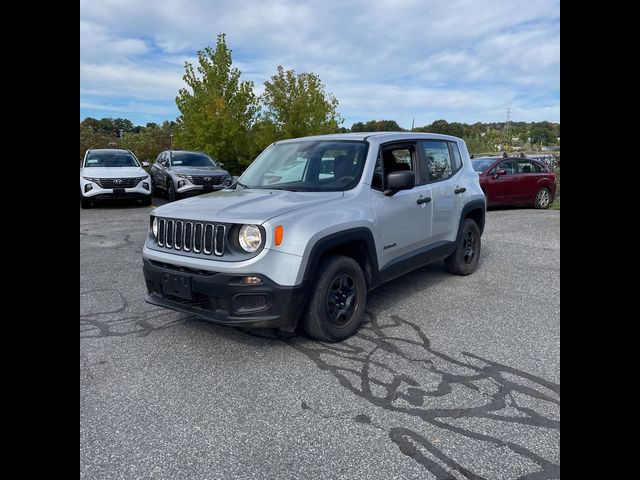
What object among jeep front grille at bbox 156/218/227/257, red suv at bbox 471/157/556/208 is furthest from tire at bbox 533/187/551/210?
jeep front grille at bbox 156/218/227/257

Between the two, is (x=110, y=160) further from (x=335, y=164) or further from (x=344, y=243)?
(x=344, y=243)

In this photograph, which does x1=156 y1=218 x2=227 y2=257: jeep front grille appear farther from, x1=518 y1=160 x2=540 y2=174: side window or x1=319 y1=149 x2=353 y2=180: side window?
x1=518 y1=160 x2=540 y2=174: side window

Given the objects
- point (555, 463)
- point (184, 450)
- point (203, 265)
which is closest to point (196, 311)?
point (203, 265)

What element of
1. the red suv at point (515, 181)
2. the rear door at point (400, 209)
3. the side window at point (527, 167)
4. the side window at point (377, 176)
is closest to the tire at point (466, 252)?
the rear door at point (400, 209)

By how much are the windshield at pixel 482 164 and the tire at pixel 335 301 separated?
9.91 metres

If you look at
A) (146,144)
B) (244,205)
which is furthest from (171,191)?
(146,144)

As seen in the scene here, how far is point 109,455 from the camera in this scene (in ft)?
8.23

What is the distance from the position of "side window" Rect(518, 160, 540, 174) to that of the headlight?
11727 mm

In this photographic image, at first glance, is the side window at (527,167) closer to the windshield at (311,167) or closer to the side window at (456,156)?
the side window at (456,156)

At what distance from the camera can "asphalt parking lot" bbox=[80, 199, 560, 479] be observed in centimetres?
245

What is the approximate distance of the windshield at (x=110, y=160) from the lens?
44.0 feet
